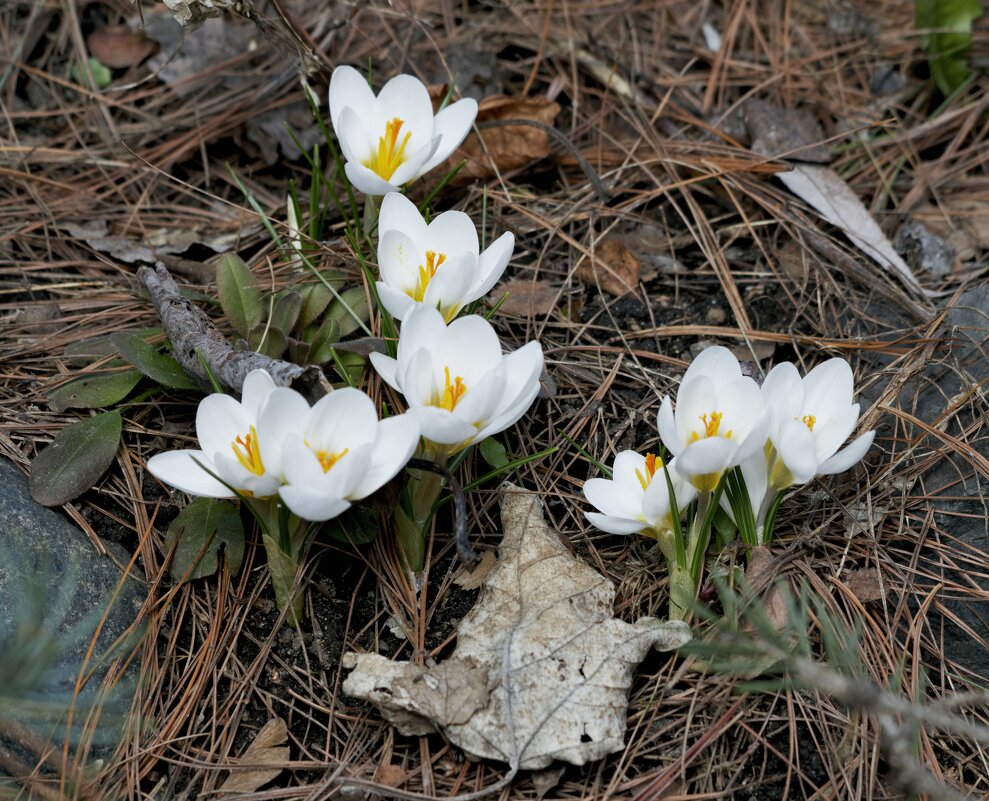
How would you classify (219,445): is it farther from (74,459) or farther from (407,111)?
(407,111)

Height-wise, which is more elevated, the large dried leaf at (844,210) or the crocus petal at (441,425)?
the crocus petal at (441,425)

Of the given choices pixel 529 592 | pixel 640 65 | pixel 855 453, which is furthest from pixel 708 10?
pixel 529 592

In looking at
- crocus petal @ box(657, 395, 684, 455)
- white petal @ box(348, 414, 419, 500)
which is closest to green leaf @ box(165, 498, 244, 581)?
white petal @ box(348, 414, 419, 500)

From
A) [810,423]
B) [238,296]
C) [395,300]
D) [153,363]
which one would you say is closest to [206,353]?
[153,363]

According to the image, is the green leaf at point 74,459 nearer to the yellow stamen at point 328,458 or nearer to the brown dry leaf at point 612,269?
the yellow stamen at point 328,458

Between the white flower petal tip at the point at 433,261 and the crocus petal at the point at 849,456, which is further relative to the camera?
the white flower petal tip at the point at 433,261

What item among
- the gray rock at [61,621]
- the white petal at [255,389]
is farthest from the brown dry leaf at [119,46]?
the white petal at [255,389]
